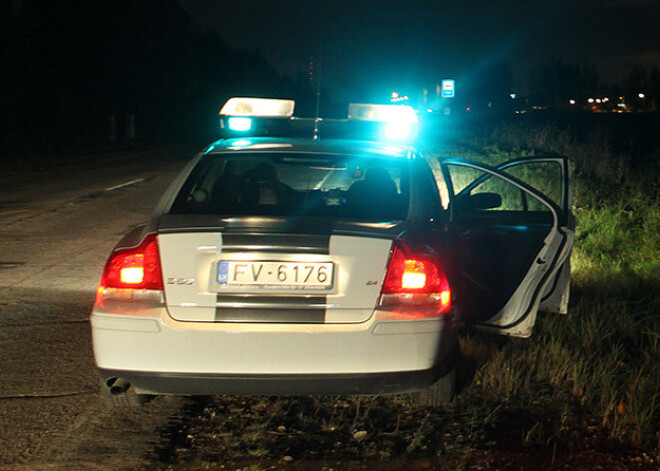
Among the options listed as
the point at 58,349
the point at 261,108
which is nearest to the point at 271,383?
the point at 58,349

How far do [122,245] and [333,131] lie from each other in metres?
5.24

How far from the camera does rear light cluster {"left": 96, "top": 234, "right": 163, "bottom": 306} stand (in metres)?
3.68

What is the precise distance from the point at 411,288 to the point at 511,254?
205 cm

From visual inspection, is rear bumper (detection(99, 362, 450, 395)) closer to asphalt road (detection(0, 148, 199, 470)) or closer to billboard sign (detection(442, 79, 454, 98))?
asphalt road (detection(0, 148, 199, 470))

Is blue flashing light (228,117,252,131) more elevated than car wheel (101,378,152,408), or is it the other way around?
blue flashing light (228,117,252,131)

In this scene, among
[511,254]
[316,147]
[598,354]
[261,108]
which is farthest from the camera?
[261,108]

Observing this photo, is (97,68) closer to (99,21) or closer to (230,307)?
(99,21)

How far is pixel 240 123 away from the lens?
9.62 m

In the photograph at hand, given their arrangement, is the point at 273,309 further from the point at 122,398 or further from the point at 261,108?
the point at 261,108

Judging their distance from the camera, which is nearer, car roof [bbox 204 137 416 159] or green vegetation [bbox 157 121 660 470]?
green vegetation [bbox 157 121 660 470]

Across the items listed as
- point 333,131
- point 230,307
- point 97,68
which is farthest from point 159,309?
point 97,68

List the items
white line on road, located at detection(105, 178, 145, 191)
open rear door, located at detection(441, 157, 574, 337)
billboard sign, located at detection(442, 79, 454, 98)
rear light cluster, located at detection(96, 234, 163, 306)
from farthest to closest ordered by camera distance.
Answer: billboard sign, located at detection(442, 79, 454, 98) → white line on road, located at detection(105, 178, 145, 191) → open rear door, located at detection(441, 157, 574, 337) → rear light cluster, located at detection(96, 234, 163, 306)

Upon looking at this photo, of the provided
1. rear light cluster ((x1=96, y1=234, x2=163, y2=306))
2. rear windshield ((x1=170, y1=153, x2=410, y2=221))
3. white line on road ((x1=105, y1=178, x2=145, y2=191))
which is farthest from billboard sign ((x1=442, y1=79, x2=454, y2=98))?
rear light cluster ((x1=96, y1=234, x2=163, y2=306))

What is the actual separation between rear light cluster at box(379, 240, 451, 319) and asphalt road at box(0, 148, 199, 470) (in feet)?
4.10
